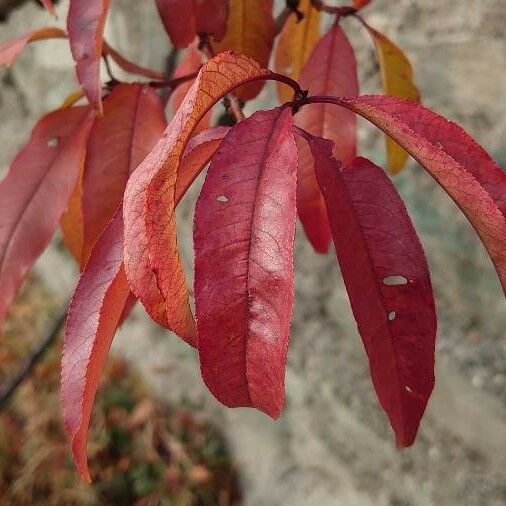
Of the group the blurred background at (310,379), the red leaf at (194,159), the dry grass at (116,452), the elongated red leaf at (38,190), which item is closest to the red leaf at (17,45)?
the elongated red leaf at (38,190)

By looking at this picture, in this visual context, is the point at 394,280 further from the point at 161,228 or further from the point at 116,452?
the point at 116,452

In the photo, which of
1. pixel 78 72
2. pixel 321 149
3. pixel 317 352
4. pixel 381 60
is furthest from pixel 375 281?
pixel 317 352

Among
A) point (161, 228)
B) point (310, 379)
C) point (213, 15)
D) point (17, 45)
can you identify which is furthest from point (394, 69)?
point (310, 379)

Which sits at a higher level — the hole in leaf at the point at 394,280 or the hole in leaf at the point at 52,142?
the hole in leaf at the point at 52,142

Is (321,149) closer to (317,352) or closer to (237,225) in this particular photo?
(237,225)

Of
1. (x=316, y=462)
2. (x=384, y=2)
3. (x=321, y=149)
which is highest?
(x=321, y=149)

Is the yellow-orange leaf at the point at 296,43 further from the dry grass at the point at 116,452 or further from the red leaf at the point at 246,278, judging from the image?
the dry grass at the point at 116,452

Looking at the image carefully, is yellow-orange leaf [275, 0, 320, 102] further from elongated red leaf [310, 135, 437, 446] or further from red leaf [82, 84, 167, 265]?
elongated red leaf [310, 135, 437, 446]
